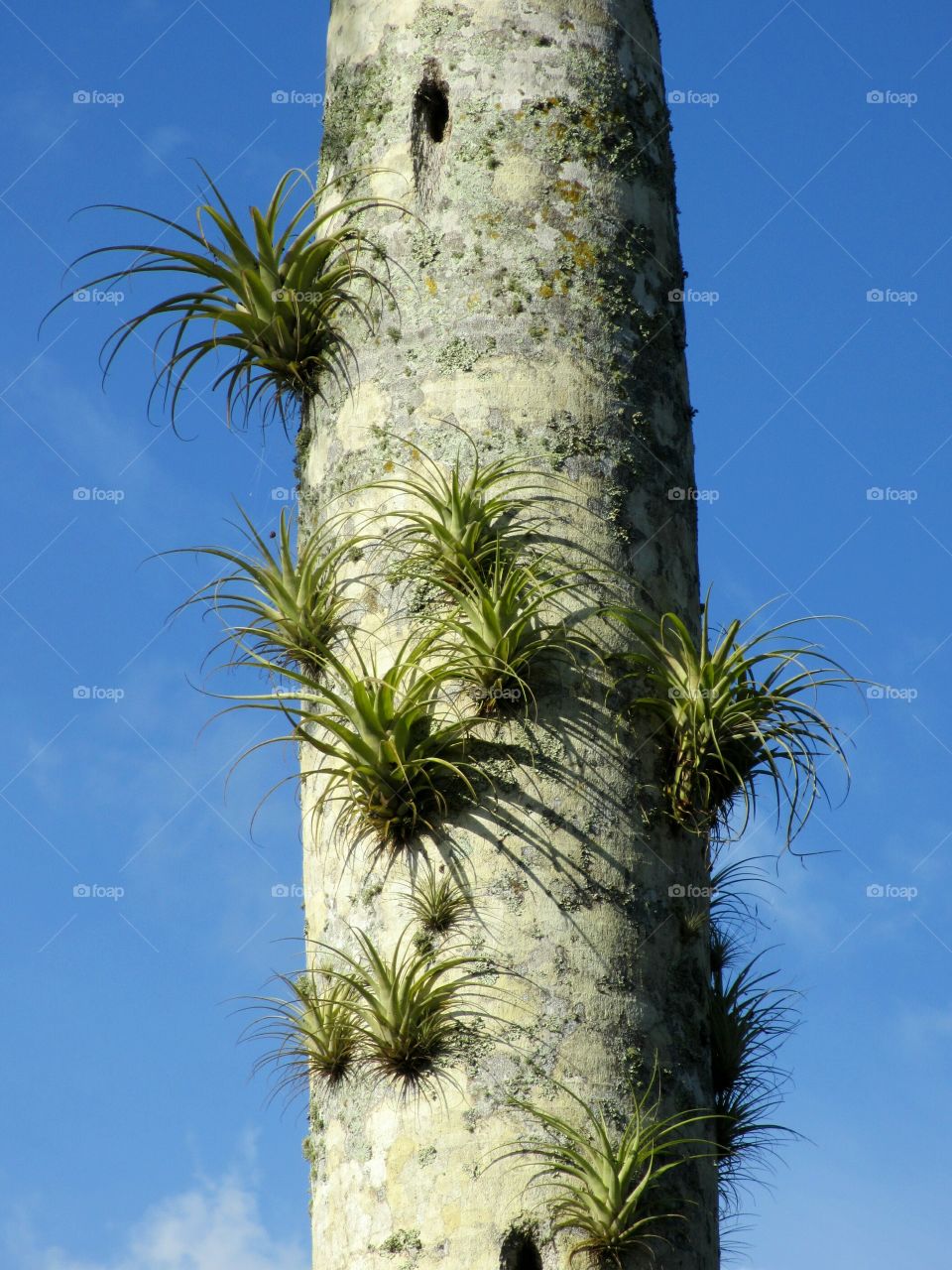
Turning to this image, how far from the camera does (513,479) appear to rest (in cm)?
502

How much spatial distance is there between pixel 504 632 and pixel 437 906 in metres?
0.80

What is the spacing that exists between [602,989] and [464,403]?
1.88m

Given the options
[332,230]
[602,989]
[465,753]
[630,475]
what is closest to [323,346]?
[332,230]

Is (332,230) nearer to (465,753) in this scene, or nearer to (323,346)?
(323,346)

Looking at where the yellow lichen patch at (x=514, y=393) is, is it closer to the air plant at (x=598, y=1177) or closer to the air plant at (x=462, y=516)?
the air plant at (x=462, y=516)

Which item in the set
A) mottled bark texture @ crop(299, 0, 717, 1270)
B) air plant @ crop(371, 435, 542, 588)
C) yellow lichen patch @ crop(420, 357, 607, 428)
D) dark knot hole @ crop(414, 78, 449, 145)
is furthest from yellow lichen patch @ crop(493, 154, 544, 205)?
air plant @ crop(371, 435, 542, 588)

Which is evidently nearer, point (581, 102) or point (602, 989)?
point (602, 989)

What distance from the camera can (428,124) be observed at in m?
5.70

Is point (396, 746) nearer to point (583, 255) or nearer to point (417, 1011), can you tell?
point (417, 1011)

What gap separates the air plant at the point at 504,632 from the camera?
4676 mm

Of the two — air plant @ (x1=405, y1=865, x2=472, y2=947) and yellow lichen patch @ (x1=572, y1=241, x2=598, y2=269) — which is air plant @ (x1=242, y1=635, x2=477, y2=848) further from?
yellow lichen patch @ (x1=572, y1=241, x2=598, y2=269)

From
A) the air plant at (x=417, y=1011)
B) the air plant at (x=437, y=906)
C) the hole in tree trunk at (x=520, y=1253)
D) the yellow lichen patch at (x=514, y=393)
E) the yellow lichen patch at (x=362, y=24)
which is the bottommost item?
the hole in tree trunk at (x=520, y=1253)

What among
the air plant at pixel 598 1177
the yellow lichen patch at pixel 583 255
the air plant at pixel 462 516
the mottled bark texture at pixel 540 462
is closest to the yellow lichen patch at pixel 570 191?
the mottled bark texture at pixel 540 462

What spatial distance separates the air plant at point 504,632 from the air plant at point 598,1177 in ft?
3.74
